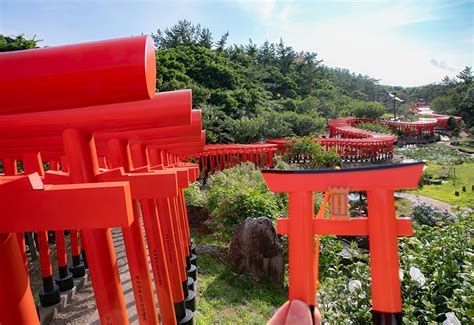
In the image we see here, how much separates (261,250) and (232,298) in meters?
1.01

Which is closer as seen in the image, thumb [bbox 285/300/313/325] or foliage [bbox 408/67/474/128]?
thumb [bbox 285/300/313/325]

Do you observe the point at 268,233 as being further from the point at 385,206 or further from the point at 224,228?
the point at 385,206

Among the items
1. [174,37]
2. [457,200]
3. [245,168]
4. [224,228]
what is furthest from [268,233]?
[174,37]

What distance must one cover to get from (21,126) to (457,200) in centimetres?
1436

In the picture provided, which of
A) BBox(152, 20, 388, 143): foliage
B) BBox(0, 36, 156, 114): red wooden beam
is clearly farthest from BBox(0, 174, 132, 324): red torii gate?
BBox(152, 20, 388, 143): foliage

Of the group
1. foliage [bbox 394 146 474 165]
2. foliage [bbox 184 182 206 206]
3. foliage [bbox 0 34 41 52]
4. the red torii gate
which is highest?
foliage [bbox 0 34 41 52]

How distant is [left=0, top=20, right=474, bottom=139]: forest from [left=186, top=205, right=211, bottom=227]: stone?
725cm

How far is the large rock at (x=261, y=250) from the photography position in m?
5.79

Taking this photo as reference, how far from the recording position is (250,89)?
97.1ft

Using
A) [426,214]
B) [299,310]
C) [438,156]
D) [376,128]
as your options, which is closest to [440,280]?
[299,310]

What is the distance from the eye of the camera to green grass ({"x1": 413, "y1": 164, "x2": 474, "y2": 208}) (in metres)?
12.3

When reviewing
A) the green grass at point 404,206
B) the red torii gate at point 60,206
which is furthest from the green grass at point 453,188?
the red torii gate at point 60,206

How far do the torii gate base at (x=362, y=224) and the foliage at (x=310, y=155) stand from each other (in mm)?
13526

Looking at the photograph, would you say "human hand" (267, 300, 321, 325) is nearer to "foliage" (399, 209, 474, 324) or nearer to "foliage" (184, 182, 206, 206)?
"foliage" (399, 209, 474, 324)
